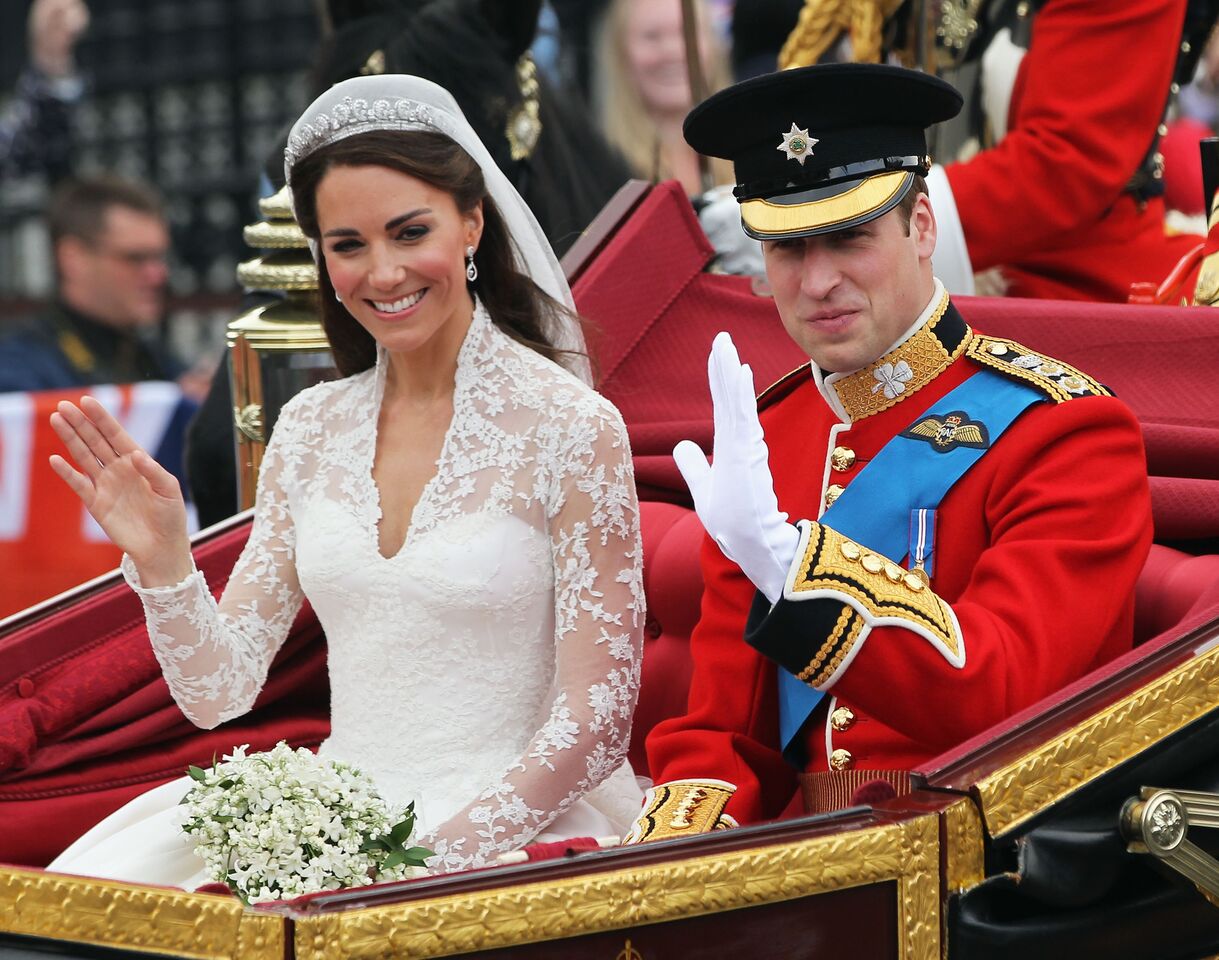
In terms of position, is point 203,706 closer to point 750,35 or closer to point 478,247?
point 478,247

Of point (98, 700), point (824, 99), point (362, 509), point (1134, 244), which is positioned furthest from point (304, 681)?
point (1134, 244)

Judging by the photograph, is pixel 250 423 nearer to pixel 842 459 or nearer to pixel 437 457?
pixel 437 457

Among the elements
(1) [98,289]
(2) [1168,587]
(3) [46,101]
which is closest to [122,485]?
(2) [1168,587]

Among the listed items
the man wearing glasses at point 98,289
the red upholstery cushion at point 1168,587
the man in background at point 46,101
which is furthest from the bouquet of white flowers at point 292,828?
the man in background at point 46,101

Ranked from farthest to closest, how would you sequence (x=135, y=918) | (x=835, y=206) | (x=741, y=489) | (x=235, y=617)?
(x=235, y=617) → (x=835, y=206) → (x=741, y=489) → (x=135, y=918)

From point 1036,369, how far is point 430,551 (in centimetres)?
78

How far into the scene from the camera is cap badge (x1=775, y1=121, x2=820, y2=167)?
212cm

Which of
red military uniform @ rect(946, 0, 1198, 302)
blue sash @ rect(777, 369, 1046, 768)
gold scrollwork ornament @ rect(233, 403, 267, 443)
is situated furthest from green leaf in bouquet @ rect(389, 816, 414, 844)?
red military uniform @ rect(946, 0, 1198, 302)

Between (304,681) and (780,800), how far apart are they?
0.95 metres

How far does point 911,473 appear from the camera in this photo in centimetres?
215

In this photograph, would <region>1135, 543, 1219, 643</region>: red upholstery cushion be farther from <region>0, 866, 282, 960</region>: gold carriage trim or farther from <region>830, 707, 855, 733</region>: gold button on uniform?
<region>0, 866, 282, 960</region>: gold carriage trim

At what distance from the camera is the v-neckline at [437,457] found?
2549 mm

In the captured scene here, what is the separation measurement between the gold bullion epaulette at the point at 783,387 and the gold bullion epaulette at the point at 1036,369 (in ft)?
0.82

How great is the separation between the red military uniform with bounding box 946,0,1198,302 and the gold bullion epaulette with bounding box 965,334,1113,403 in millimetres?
1502
